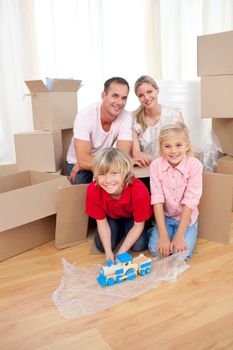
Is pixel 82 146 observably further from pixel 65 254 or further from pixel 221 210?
pixel 221 210

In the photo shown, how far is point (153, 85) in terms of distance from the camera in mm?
1685

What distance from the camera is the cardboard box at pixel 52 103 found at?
1824 millimetres

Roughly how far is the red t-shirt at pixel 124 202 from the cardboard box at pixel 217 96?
71 centimetres

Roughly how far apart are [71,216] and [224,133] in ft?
3.58

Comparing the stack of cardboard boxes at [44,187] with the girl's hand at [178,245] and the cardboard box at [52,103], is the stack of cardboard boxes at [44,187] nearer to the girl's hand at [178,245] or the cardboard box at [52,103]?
the cardboard box at [52,103]

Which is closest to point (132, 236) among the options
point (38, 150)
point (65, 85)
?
point (38, 150)

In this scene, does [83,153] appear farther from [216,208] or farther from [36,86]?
[216,208]

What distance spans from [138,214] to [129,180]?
137mm

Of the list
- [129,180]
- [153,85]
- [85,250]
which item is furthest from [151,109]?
[85,250]

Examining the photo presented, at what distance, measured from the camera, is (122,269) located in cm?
117

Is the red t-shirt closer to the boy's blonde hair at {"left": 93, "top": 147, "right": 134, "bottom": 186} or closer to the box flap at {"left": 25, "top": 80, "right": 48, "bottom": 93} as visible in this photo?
the boy's blonde hair at {"left": 93, "top": 147, "right": 134, "bottom": 186}

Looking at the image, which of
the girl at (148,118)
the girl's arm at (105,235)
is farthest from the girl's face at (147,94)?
the girl's arm at (105,235)

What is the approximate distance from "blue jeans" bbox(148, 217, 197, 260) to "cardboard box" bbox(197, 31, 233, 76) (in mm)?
824

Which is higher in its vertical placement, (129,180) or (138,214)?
(129,180)
